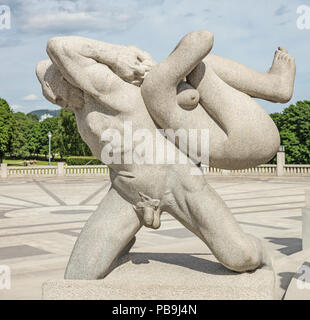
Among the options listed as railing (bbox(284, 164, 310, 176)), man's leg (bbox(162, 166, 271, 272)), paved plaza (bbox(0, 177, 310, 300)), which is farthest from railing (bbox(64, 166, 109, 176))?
man's leg (bbox(162, 166, 271, 272))

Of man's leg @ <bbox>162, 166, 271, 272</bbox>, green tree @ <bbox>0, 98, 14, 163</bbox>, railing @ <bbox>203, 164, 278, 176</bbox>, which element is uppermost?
green tree @ <bbox>0, 98, 14, 163</bbox>

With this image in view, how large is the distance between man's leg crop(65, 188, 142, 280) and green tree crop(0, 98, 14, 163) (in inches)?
1788

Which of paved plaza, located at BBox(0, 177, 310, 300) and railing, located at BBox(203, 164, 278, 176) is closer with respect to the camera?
paved plaza, located at BBox(0, 177, 310, 300)

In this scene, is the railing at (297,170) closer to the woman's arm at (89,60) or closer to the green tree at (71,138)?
the green tree at (71,138)

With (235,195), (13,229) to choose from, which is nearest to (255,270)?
(13,229)

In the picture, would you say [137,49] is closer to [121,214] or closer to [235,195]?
[121,214]

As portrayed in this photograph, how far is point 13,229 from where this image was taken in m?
11.2

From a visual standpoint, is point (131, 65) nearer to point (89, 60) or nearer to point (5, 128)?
point (89, 60)

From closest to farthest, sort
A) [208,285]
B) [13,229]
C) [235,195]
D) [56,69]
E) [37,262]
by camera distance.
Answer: [208,285]
[56,69]
[37,262]
[13,229]
[235,195]

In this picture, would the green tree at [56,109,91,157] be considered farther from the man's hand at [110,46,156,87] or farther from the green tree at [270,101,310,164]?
the man's hand at [110,46,156,87]

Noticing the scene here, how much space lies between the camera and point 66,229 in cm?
1113

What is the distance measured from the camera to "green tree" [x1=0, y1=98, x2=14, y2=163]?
4803 cm

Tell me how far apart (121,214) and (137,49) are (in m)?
1.65

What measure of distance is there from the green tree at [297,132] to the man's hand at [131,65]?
3690 cm
